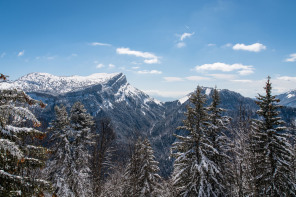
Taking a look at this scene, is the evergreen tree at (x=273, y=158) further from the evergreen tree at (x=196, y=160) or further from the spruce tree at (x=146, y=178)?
the spruce tree at (x=146, y=178)

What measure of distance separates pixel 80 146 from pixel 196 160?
10.5 m

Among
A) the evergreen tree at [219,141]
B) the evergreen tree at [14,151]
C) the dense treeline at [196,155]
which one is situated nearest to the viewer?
the evergreen tree at [14,151]

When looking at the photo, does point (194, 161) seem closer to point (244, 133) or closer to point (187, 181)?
point (187, 181)

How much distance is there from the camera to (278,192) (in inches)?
576

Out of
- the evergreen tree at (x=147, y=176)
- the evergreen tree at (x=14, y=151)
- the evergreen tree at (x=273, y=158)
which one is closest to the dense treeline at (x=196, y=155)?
the evergreen tree at (x=273, y=158)

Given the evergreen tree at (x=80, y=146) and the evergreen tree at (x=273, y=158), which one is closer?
the evergreen tree at (x=273, y=158)

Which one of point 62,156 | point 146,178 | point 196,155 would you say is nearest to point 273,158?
point 196,155

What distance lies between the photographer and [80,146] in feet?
57.5

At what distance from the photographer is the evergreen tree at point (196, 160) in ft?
44.2

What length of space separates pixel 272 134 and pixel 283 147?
1180 millimetres

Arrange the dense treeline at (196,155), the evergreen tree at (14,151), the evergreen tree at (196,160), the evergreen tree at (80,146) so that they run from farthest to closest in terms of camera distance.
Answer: the evergreen tree at (80,146) < the evergreen tree at (196,160) < the dense treeline at (196,155) < the evergreen tree at (14,151)

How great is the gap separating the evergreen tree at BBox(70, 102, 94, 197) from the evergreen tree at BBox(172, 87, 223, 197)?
26.1ft

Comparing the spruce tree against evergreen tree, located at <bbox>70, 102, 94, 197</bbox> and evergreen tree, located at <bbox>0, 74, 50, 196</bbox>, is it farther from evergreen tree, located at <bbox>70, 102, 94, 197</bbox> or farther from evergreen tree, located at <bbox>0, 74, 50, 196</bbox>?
evergreen tree, located at <bbox>0, 74, 50, 196</bbox>

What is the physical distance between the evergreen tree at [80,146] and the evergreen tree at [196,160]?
26.1ft
